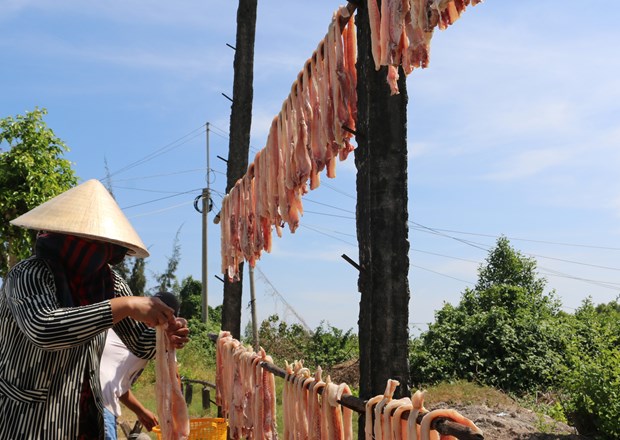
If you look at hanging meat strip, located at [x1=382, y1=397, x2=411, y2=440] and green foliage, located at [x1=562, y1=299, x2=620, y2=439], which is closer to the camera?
hanging meat strip, located at [x1=382, y1=397, x2=411, y2=440]

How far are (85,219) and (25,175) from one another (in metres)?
12.8

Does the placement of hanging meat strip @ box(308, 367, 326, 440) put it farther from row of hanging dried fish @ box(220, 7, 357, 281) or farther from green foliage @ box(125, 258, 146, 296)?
green foliage @ box(125, 258, 146, 296)

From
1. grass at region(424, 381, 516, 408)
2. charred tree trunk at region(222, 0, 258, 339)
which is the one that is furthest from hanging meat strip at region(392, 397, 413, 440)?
grass at region(424, 381, 516, 408)

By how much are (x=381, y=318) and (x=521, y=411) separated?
29.5 feet

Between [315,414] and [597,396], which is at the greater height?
[597,396]

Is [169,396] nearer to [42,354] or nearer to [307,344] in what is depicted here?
[42,354]

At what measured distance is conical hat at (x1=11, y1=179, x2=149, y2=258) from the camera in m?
3.48

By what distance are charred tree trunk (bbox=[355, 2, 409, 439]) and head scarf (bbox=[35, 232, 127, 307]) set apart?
137 centimetres

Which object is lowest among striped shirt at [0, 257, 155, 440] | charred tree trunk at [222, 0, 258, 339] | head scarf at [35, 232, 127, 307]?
striped shirt at [0, 257, 155, 440]

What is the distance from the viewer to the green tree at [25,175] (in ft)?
49.8

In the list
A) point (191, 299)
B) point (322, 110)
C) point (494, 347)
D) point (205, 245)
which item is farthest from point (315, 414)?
point (191, 299)

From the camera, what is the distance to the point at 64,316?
315cm

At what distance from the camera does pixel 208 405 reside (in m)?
11.9

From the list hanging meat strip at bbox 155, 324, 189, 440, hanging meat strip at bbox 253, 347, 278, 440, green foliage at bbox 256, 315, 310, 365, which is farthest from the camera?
green foliage at bbox 256, 315, 310, 365
